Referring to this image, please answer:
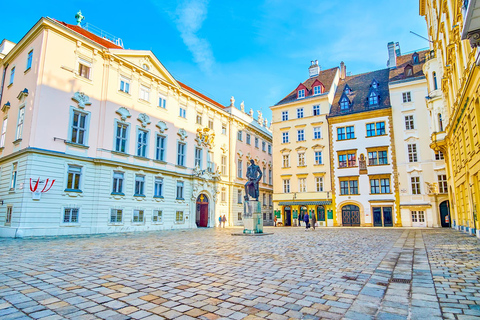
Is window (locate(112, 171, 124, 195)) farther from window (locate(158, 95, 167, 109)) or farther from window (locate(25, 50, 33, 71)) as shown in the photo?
window (locate(25, 50, 33, 71))

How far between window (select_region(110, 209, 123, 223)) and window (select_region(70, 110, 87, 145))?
5733 mm

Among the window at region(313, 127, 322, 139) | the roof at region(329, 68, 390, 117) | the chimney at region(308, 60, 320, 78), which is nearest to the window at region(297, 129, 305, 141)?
the window at region(313, 127, 322, 139)

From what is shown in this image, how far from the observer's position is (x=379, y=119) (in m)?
34.0

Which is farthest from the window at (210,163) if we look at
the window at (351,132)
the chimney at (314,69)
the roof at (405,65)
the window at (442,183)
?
the window at (442,183)

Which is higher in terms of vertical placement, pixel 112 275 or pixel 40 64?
pixel 40 64

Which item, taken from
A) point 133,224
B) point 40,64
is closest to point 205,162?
point 133,224

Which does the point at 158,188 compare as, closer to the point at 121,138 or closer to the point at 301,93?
the point at 121,138

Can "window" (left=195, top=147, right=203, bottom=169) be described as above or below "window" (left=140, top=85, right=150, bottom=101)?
below

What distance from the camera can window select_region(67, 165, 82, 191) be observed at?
68.9 ft

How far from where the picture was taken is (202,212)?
33500mm

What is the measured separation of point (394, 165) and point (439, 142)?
28.6ft

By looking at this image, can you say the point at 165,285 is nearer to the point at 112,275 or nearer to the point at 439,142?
the point at 112,275

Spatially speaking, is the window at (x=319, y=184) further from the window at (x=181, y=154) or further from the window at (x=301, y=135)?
the window at (x=181, y=154)

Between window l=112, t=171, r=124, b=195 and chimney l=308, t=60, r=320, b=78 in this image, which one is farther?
chimney l=308, t=60, r=320, b=78
